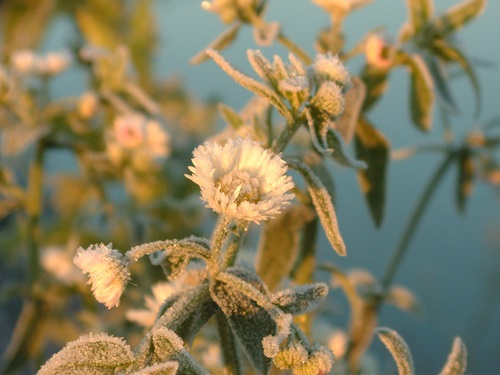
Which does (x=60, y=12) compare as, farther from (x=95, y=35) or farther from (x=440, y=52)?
(x=440, y=52)

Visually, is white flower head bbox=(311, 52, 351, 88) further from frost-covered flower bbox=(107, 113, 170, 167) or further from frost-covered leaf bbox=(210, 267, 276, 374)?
frost-covered flower bbox=(107, 113, 170, 167)

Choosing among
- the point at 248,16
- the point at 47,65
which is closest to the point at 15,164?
the point at 47,65

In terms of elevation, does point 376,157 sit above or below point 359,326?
above

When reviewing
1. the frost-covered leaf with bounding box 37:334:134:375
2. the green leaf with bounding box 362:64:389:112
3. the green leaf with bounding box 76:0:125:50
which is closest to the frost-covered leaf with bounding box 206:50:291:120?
the frost-covered leaf with bounding box 37:334:134:375

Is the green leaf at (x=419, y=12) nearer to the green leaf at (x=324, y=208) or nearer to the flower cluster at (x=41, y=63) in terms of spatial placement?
the green leaf at (x=324, y=208)

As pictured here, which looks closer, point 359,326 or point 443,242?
point 359,326

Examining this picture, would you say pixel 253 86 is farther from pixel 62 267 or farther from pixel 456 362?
pixel 62 267

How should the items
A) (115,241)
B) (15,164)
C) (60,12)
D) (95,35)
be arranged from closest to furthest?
(15,164), (115,241), (95,35), (60,12)

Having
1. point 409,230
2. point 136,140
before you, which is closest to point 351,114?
point 409,230
